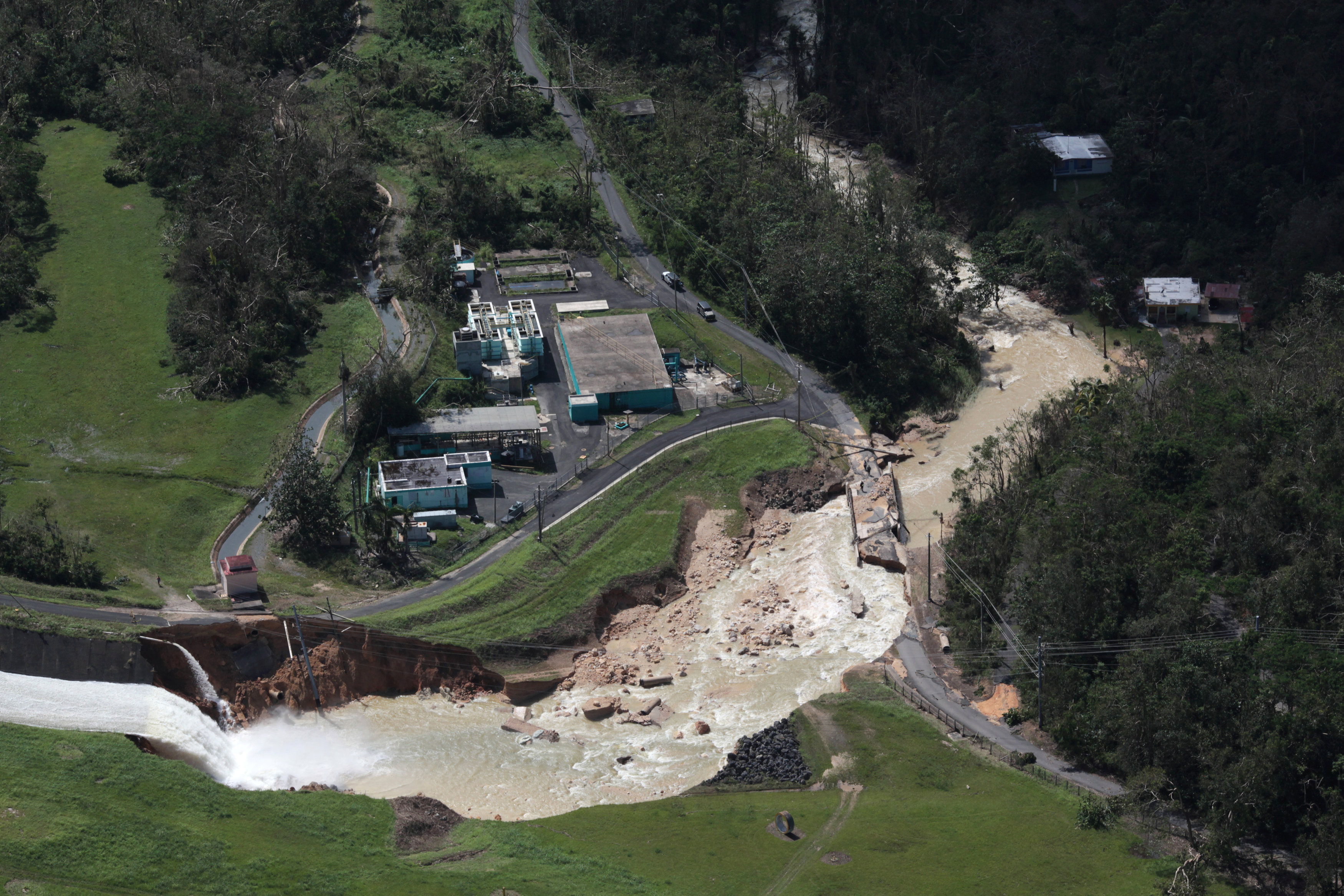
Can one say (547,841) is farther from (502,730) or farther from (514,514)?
(514,514)

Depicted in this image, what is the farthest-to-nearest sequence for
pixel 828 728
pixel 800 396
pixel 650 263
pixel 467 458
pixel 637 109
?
pixel 637 109
pixel 650 263
pixel 800 396
pixel 467 458
pixel 828 728

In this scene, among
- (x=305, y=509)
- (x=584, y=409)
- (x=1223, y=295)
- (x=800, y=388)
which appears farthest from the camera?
(x=1223, y=295)

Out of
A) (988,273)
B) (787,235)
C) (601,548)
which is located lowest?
(601,548)

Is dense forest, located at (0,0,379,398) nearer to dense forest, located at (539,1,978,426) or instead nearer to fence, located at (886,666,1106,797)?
dense forest, located at (539,1,978,426)

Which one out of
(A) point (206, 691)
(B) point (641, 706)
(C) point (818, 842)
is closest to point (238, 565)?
(A) point (206, 691)

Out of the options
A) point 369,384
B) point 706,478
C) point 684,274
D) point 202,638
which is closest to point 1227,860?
point 706,478

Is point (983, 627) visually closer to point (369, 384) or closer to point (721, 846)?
point (721, 846)

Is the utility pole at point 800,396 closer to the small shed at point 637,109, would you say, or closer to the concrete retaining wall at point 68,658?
the small shed at point 637,109

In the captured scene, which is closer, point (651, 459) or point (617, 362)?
point (651, 459)
